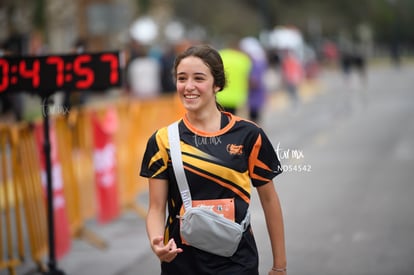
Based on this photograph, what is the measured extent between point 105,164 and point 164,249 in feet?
21.8

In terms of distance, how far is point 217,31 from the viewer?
6850 centimetres

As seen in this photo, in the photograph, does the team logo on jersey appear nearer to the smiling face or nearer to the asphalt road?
the smiling face

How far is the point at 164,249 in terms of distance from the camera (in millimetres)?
3812

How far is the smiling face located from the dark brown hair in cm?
2

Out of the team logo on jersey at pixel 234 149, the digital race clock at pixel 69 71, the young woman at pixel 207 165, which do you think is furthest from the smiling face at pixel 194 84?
the digital race clock at pixel 69 71

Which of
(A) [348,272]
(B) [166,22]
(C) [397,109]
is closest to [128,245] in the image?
(A) [348,272]

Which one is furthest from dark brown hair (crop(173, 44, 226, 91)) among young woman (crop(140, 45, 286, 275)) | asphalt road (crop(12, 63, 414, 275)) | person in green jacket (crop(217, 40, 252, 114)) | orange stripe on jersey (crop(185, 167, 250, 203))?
person in green jacket (crop(217, 40, 252, 114))

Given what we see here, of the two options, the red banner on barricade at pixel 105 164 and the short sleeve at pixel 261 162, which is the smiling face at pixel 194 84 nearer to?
the short sleeve at pixel 261 162

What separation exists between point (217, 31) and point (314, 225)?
60177 mm

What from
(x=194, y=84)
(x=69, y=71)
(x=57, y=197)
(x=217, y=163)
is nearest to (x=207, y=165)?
(x=217, y=163)

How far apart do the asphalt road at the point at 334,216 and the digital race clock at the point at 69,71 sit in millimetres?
1582

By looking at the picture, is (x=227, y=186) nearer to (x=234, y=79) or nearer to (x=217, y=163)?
(x=217, y=163)

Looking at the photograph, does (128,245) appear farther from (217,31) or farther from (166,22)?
(217,31)

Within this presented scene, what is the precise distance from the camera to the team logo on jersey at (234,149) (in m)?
4.01
